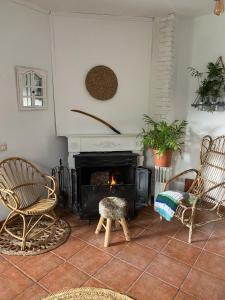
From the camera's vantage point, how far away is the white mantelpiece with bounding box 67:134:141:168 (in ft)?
10.4

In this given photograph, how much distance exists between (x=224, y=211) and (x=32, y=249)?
2.56 metres

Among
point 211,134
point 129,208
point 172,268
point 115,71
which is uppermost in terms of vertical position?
point 115,71

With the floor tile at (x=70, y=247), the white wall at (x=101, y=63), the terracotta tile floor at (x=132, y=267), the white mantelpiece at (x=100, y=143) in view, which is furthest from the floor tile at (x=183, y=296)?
the white wall at (x=101, y=63)

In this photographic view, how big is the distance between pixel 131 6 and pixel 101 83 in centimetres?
99

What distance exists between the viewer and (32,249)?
95.0 inches

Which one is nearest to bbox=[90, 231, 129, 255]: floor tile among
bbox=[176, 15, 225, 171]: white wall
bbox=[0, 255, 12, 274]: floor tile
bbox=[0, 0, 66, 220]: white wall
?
bbox=[0, 255, 12, 274]: floor tile

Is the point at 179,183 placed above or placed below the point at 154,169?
below

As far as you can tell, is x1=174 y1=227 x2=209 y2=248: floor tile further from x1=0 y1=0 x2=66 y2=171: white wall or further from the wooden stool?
x1=0 y1=0 x2=66 y2=171: white wall

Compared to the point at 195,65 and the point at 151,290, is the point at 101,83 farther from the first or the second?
the point at 151,290

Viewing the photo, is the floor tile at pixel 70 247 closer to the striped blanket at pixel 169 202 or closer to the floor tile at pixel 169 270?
the floor tile at pixel 169 270

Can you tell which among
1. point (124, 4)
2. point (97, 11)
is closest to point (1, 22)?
point (97, 11)

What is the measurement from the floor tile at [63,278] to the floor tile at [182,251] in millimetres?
904

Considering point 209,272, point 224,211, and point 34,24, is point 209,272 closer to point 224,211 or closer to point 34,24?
point 224,211

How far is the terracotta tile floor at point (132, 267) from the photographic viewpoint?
1931mm
